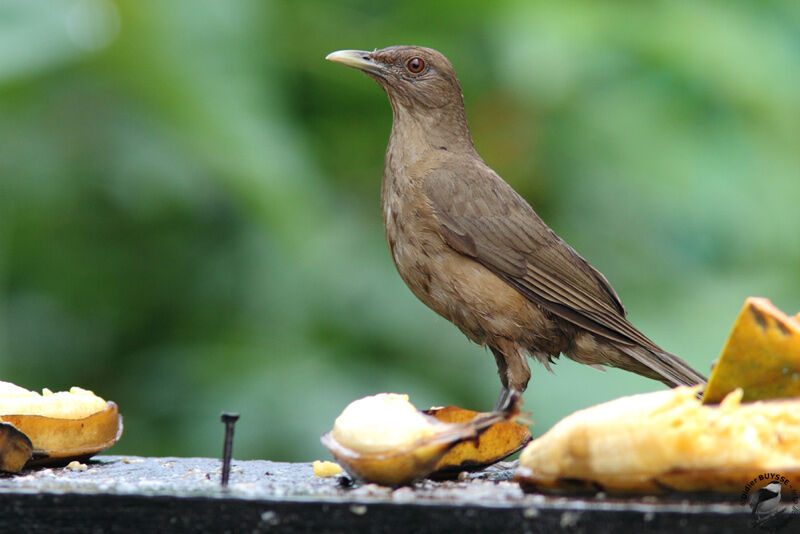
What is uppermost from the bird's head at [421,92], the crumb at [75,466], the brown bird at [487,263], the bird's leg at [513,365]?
the bird's head at [421,92]

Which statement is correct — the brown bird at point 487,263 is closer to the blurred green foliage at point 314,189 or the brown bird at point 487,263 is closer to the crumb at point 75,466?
the blurred green foliage at point 314,189

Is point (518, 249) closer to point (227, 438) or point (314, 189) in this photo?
point (314, 189)

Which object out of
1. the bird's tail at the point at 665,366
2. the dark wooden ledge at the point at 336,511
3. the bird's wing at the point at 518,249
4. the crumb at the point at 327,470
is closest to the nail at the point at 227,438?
the dark wooden ledge at the point at 336,511

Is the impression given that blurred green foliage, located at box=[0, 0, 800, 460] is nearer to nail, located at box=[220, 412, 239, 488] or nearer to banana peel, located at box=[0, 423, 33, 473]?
banana peel, located at box=[0, 423, 33, 473]

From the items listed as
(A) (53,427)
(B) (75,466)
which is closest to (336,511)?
(A) (53,427)

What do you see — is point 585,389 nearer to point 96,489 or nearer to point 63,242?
point 63,242
